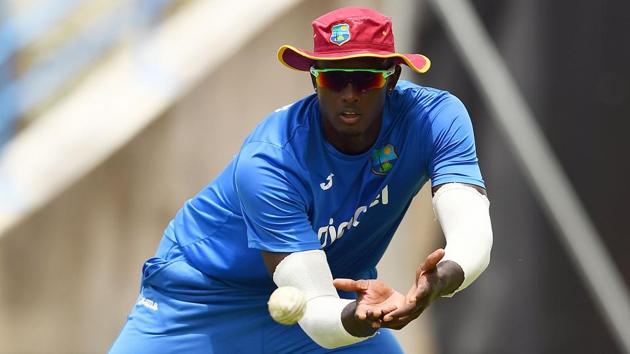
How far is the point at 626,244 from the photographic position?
18.4ft

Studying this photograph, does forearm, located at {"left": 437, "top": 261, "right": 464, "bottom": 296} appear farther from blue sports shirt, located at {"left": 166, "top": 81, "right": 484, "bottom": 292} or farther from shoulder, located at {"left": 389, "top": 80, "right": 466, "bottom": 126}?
shoulder, located at {"left": 389, "top": 80, "right": 466, "bottom": 126}

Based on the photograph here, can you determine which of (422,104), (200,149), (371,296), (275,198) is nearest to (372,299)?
(371,296)

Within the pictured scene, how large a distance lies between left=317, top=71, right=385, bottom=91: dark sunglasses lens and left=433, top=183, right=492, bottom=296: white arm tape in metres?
0.34

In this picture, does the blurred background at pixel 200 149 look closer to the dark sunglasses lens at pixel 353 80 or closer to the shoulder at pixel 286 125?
the shoulder at pixel 286 125

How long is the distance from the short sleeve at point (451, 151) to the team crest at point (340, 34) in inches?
13.7

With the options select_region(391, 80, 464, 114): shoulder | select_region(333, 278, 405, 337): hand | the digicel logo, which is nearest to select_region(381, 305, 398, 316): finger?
select_region(333, 278, 405, 337): hand

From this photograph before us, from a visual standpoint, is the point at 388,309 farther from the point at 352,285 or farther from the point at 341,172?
the point at 341,172

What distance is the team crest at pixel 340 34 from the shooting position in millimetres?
3295

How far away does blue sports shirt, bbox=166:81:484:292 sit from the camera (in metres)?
3.36

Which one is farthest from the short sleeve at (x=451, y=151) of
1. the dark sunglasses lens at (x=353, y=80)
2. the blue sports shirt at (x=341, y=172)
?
the dark sunglasses lens at (x=353, y=80)

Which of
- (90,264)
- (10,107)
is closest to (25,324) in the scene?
(90,264)

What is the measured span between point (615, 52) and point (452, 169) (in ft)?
8.04

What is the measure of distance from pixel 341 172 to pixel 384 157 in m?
0.13

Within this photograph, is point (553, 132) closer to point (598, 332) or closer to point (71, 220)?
point (598, 332)
